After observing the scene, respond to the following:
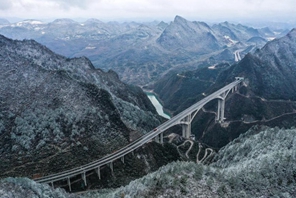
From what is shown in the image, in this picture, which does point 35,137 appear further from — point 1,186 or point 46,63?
point 46,63

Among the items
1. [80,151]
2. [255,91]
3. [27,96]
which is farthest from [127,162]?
[255,91]

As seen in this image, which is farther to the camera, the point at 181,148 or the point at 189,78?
the point at 189,78

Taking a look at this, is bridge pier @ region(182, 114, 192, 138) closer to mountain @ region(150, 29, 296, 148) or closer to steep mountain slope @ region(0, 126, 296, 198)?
mountain @ region(150, 29, 296, 148)

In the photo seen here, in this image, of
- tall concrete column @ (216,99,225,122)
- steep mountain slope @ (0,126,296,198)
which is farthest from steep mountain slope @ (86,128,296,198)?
tall concrete column @ (216,99,225,122)

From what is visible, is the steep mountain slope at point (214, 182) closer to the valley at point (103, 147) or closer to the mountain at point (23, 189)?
the mountain at point (23, 189)

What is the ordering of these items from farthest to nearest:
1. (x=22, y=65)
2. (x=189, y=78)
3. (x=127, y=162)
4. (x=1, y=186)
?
(x=189, y=78), (x=22, y=65), (x=127, y=162), (x=1, y=186)

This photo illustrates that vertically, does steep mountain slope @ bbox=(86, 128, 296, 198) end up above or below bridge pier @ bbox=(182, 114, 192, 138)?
above

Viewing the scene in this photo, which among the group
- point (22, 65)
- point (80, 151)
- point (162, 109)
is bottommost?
point (162, 109)

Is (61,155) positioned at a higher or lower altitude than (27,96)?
lower
